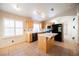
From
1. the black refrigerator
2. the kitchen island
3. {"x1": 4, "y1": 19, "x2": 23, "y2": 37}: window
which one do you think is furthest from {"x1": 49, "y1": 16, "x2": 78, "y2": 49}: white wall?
{"x1": 4, "y1": 19, "x2": 23, "y2": 37}: window

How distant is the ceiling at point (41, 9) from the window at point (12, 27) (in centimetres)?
19

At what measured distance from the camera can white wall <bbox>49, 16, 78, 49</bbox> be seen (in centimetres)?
159

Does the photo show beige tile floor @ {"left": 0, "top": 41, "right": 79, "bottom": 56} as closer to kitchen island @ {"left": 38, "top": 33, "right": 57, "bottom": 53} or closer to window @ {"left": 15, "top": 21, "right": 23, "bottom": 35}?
kitchen island @ {"left": 38, "top": 33, "right": 57, "bottom": 53}

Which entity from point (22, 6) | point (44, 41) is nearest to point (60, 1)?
point (22, 6)

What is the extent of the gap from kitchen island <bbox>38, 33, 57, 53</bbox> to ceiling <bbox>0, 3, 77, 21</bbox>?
41 cm

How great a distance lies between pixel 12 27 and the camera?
1616 millimetres

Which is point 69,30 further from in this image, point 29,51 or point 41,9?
point 29,51

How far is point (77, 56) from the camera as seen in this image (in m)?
1.54

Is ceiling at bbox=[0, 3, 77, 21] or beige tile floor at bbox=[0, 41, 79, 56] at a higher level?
ceiling at bbox=[0, 3, 77, 21]

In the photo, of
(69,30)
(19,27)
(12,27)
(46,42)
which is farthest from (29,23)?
(69,30)

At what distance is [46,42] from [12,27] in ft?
2.57

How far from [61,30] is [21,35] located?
87cm

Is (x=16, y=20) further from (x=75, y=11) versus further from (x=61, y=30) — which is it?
(x=75, y=11)

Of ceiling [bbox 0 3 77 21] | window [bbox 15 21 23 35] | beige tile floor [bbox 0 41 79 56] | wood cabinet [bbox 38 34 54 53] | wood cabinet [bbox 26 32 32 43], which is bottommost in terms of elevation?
beige tile floor [bbox 0 41 79 56]
